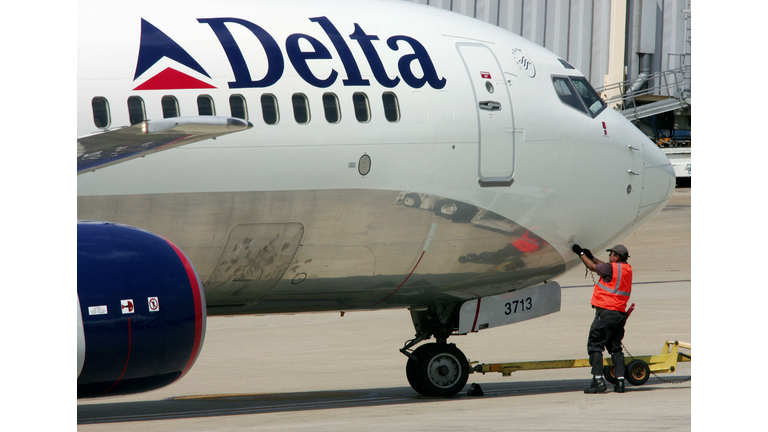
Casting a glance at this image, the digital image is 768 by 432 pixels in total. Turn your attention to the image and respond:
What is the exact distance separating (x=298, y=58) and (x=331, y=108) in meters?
0.66

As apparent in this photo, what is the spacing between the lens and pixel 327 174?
10.6 meters

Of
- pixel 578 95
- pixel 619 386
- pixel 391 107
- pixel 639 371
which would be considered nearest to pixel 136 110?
pixel 391 107

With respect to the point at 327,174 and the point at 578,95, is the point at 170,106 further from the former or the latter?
the point at 578,95

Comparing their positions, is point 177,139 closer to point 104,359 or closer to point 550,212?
point 104,359

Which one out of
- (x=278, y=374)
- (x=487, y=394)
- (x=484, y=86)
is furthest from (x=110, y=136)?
(x=278, y=374)

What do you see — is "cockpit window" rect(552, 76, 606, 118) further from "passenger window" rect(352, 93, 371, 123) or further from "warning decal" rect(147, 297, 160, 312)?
"warning decal" rect(147, 297, 160, 312)

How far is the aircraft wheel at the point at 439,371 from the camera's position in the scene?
40.4 ft

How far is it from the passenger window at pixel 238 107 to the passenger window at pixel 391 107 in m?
1.69

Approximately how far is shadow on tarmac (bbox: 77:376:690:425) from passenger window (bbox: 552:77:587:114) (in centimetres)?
378

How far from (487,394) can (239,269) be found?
4.21 meters

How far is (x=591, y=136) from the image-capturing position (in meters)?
12.3

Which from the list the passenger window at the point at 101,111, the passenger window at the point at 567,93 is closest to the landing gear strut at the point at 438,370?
the passenger window at the point at 567,93

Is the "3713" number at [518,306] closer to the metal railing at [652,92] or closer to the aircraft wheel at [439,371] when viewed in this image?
the aircraft wheel at [439,371]

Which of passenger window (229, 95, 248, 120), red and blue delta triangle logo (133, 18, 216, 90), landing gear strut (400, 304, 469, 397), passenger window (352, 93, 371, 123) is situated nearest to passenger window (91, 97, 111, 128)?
red and blue delta triangle logo (133, 18, 216, 90)
